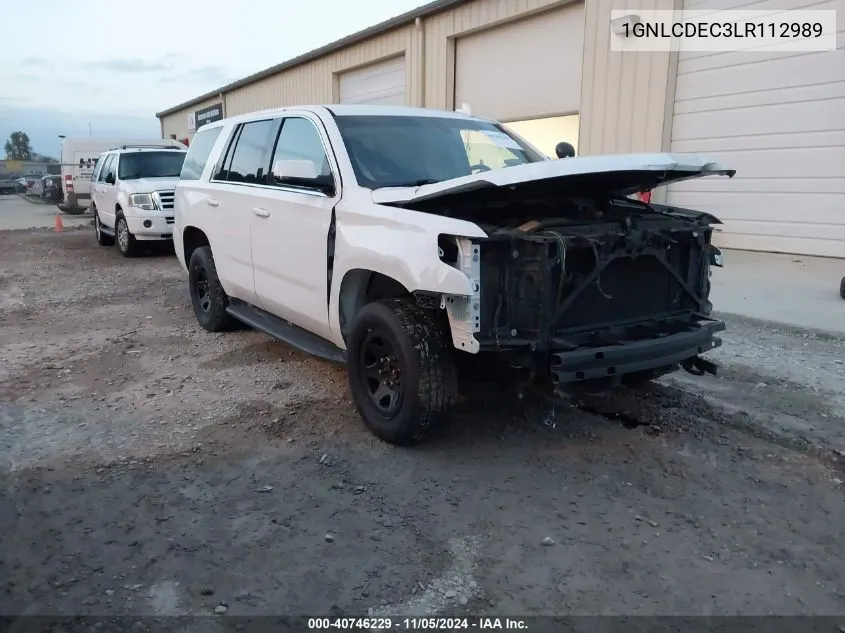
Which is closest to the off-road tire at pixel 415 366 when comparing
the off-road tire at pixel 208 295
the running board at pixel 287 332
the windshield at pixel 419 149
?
the running board at pixel 287 332

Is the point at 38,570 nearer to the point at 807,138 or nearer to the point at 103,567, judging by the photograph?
the point at 103,567

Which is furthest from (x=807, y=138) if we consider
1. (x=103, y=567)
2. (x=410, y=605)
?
(x=103, y=567)

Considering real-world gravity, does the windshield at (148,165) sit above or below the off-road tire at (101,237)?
above

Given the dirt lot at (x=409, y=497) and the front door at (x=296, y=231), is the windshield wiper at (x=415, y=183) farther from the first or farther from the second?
the dirt lot at (x=409, y=497)

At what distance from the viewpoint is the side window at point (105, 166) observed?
1383cm

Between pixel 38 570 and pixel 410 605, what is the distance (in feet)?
5.04

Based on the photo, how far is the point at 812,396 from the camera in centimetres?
485

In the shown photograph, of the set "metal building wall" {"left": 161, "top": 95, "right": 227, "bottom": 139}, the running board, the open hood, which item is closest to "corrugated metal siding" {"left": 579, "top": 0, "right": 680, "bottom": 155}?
the open hood

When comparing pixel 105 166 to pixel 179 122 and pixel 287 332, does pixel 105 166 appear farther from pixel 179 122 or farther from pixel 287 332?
pixel 179 122

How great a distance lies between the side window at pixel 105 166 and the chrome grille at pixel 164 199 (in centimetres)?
232

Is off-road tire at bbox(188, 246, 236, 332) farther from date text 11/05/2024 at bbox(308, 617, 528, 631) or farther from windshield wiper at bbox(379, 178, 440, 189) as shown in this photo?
date text 11/05/2024 at bbox(308, 617, 528, 631)

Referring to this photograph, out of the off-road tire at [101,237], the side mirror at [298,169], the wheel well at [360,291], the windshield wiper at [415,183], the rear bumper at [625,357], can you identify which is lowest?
the off-road tire at [101,237]

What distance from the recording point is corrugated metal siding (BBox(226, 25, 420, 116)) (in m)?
15.6

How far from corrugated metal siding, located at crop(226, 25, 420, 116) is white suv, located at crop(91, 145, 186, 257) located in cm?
554
